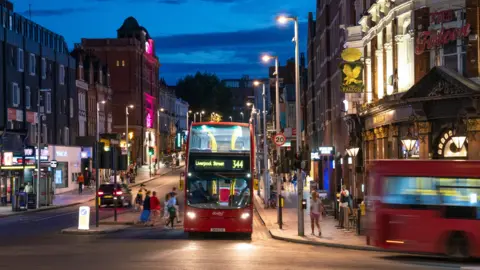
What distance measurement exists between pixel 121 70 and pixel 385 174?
336ft

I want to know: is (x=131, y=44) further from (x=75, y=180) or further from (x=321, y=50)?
(x=321, y=50)

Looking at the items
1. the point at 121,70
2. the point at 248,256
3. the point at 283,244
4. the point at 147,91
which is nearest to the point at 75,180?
the point at 121,70

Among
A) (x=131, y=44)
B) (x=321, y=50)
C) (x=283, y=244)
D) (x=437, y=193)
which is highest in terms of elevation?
(x=131, y=44)

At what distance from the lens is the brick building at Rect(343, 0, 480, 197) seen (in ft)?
106

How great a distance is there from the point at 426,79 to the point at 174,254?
44.3 ft

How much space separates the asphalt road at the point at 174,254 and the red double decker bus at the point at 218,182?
74cm

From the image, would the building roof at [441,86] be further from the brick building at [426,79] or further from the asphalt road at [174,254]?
the asphalt road at [174,254]

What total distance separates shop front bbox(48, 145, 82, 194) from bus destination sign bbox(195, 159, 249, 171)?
4782cm

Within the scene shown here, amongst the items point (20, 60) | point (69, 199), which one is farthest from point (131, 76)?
point (69, 199)

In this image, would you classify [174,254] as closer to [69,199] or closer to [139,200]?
[139,200]

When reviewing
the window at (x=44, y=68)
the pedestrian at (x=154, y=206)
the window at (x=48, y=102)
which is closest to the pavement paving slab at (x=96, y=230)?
the pedestrian at (x=154, y=206)

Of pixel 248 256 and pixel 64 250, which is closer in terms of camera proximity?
pixel 248 256

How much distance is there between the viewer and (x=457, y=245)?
78.2ft

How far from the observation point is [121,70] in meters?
124
